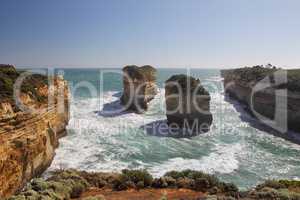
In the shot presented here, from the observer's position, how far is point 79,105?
1457 inches

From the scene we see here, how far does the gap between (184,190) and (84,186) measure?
134 inches

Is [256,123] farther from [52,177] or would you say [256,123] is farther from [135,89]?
[52,177]

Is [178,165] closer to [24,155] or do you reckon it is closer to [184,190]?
[184,190]

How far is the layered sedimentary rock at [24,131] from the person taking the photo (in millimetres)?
10821

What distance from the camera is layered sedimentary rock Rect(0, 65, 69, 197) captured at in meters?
10.8

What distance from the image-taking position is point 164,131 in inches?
929

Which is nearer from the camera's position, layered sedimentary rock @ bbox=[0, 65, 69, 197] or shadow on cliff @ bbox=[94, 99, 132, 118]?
layered sedimentary rock @ bbox=[0, 65, 69, 197]

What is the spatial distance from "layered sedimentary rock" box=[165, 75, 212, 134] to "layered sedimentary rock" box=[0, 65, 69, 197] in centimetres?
1110

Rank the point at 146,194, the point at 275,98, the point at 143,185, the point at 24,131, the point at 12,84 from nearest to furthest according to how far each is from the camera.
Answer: the point at 146,194 < the point at 143,185 < the point at 24,131 < the point at 12,84 < the point at 275,98

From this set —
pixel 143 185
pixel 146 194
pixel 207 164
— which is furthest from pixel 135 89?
pixel 146 194

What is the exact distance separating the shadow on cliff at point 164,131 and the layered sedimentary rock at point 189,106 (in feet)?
2.15

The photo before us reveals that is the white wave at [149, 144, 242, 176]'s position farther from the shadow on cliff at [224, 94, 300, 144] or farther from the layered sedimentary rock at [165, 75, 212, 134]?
the shadow on cliff at [224, 94, 300, 144]

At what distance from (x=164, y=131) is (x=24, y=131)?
43.5 ft

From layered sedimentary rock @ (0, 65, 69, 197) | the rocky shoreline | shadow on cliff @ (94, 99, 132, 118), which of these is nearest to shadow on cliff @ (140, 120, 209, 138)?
shadow on cliff @ (94, 99, 132, 118)
